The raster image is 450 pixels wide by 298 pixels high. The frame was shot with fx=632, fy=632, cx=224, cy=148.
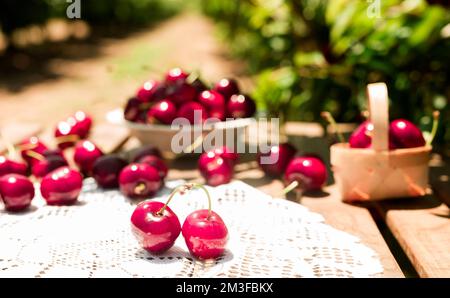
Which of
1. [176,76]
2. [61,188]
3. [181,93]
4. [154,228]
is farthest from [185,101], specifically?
[154,228]

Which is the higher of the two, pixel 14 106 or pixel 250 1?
pixel 250 1

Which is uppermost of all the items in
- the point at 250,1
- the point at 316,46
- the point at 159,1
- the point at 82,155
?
the point at 159,1

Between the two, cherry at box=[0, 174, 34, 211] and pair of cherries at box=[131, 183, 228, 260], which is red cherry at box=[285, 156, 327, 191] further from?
cherry at box=[0, 174, 34, 211]

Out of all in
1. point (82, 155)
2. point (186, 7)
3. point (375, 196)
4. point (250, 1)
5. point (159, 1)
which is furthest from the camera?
point (186, 7)

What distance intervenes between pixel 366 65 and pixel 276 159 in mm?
613

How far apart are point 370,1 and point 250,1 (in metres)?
0.69

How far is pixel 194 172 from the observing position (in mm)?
2059

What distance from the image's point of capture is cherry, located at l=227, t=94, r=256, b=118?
2125 mm

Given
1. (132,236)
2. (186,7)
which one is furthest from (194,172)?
(186,7)

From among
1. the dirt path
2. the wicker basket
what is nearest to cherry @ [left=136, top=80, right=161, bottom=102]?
the dirt path

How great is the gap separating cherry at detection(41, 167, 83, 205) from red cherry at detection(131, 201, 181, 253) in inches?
15.4

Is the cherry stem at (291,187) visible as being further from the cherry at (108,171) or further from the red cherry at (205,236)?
the cherry at (108,171)

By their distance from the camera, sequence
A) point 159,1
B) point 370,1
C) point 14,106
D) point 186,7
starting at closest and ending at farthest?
point 370,1, point 14,106, point 159,1, point 186,7
